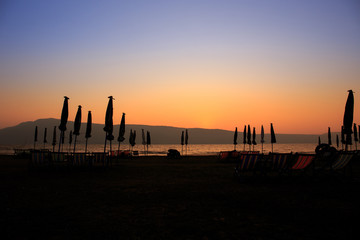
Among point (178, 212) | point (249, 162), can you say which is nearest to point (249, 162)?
point (249, 162)

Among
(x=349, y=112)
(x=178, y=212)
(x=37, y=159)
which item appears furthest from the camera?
(x=37, y=159)

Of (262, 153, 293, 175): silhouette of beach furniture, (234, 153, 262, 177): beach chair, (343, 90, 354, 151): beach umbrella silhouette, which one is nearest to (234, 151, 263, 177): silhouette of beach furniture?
(234, 153, 262, 177): beach chair

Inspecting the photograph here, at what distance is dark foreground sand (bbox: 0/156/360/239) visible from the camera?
395cm

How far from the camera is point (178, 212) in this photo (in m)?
5.16

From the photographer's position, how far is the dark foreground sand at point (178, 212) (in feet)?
12.9

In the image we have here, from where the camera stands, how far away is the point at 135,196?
6.78 meters

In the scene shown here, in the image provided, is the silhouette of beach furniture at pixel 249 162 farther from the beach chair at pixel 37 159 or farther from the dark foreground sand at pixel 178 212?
the beach chair at pixel 37 159

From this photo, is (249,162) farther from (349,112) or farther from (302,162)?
(349,112)

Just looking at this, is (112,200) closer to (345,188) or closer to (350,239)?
(350,239)

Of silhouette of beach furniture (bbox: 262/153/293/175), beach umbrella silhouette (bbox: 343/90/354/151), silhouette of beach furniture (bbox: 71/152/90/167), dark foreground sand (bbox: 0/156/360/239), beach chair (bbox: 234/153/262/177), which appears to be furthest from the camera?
silhouette of beach furniture (bbox: 71/152/90/167)

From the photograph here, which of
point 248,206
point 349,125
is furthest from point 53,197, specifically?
point 349,125

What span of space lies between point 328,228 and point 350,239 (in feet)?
1.73

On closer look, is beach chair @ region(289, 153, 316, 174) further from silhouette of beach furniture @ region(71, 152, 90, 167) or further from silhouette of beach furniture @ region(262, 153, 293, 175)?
silhouette of beach furniture @ region(71, 152, 90, 167)

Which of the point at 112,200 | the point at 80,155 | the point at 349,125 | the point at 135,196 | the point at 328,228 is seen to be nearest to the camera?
the point at 328,228
